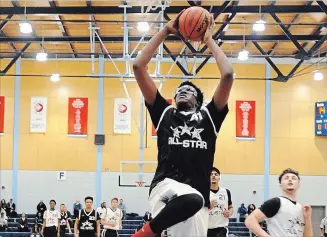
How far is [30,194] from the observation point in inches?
954

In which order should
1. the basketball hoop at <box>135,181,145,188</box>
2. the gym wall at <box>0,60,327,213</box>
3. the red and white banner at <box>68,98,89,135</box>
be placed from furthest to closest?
the red and white banner at <box>68,98,89,135</box>, the gym wall at <box>0,60,327,213</box>, the basketball hoop at <box>135,181,145,188</box>

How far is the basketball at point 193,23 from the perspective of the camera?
9.94 ft

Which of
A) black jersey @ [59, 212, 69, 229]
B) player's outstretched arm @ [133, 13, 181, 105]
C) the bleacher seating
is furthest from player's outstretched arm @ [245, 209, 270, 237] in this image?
the bleacher seating

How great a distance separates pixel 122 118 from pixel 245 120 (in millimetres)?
5491

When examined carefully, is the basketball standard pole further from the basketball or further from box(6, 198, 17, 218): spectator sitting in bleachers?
the basketball

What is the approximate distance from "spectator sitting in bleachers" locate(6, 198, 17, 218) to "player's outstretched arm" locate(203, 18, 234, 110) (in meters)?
21.2

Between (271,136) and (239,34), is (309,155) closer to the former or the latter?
(271,136)

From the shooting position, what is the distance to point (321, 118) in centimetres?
2373

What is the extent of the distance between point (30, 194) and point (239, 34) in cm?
1148

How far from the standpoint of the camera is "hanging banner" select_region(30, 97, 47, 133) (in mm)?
24547

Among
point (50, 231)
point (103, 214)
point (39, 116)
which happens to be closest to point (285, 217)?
point (103, 214)

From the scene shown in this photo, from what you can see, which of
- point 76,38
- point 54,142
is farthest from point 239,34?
point 54,142

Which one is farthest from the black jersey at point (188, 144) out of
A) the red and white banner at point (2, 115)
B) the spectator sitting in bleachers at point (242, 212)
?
the red and white banner at point (2, 115)

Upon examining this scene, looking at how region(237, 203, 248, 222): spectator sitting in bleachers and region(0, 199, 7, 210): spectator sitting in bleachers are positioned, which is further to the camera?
region(237, 203, 248, 222): spectator sitting in bleachers
